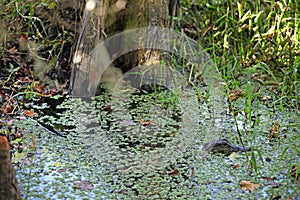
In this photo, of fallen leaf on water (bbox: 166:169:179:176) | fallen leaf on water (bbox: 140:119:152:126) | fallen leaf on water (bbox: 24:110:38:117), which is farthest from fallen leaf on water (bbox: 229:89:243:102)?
fallen leaf on water (bbox: 24:110:38:117)

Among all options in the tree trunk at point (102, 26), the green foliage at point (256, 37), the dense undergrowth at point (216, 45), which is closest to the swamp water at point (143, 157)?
the tree trunk at point (102, 26)

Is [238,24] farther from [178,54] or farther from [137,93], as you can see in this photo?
[137,93]

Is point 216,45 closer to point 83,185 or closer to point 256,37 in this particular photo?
point 256,37

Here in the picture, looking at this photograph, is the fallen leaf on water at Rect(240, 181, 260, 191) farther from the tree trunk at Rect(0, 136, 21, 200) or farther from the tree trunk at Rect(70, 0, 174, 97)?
the tree trunk at Rect(70, 0, 174, 97)

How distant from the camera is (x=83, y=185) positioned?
1911 mm

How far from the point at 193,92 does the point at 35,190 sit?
4.20 ft

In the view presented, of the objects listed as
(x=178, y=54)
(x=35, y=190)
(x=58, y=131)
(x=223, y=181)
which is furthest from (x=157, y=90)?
(x=35, y=190)

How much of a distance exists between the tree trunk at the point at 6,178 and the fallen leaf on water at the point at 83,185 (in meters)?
0.38

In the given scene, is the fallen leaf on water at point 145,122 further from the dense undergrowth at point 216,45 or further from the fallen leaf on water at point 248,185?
the fallen leaf on water at point 248,185

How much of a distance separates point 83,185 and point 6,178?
1.56 ft

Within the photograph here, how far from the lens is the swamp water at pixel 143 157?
1900 millimetres

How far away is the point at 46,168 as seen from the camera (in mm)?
2027

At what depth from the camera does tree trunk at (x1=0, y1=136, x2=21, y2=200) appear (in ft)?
4.81

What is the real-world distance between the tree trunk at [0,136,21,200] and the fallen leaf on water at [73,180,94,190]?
38cm
